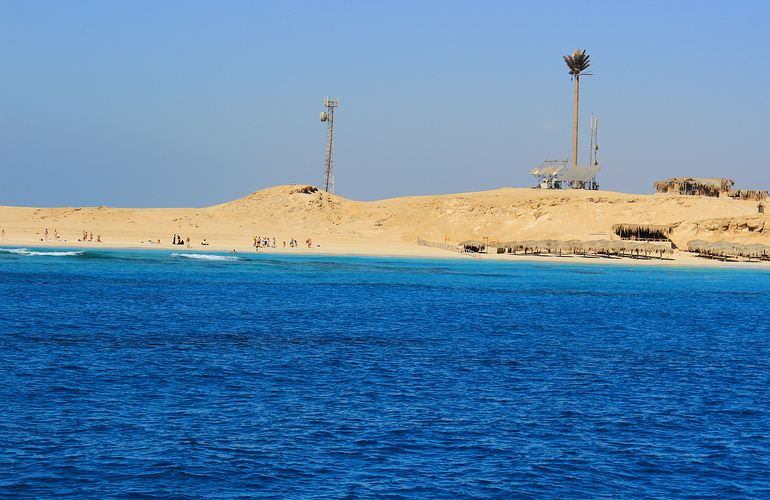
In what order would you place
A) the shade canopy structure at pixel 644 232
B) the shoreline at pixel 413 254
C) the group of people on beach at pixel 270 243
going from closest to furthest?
1. the shoreline at pixel 413 254
2. the shade canopy structure at pixel 644 232
3. the group of people on beach at pixel 270 243

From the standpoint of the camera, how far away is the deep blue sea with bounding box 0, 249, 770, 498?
18.3 m

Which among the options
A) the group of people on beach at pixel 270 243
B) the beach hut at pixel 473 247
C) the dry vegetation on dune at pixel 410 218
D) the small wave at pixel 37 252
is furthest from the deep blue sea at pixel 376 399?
the dry vegetation on dune at pixel 410 218

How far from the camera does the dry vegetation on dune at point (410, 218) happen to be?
112 meters

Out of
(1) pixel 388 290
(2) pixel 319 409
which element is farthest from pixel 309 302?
(2) pixel 319 409

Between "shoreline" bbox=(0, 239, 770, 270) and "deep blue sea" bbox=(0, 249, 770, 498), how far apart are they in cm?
4394

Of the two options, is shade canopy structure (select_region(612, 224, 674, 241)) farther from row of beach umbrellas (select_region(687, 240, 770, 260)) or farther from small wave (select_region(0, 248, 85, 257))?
small wave (select_region(0, 248, 85, 257))

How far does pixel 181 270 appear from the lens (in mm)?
78938

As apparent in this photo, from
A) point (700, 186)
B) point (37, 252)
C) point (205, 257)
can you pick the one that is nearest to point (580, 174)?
point (700, 186)

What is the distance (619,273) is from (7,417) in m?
71.5

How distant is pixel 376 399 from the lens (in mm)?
25047

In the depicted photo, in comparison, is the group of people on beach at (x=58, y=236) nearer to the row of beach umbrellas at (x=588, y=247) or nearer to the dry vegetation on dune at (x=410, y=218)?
the dry vegetation on dune at (x=410, y=218)

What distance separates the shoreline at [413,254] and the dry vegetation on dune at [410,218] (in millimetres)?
6293

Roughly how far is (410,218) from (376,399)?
360 feet

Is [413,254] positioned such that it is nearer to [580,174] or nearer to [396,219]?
[396,219]
